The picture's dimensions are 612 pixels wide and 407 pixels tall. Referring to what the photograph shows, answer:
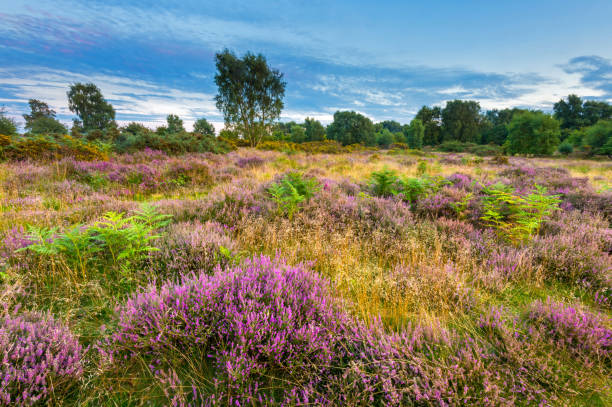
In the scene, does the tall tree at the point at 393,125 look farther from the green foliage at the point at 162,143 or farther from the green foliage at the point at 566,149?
the green foliage at the point at 162,143

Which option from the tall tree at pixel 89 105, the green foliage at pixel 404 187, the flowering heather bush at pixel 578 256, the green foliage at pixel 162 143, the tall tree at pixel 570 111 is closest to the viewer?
the flowering heather bush at pixel 578 256

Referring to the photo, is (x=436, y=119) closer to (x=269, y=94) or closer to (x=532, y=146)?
(x=532, y=146)

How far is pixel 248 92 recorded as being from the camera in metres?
27.2

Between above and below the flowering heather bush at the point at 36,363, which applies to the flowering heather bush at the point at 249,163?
above

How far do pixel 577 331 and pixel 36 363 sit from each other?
3687 millimetres

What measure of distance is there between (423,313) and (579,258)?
7.83 ft

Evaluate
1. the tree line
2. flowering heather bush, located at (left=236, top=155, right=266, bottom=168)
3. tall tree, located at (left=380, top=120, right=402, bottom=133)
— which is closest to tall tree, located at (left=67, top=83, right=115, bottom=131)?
the tree line

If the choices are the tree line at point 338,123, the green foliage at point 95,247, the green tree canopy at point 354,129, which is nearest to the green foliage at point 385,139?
the tree line at point 338,123

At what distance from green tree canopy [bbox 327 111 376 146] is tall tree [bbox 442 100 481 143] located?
74.5ft

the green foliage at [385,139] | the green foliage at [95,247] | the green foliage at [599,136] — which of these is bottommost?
the green foliage at [95,247]

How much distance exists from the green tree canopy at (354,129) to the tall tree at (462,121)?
894 inches

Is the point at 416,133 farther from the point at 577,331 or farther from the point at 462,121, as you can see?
the point at 577,331

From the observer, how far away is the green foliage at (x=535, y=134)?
27956mm

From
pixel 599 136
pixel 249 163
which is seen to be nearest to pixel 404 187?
pixel 249 163
